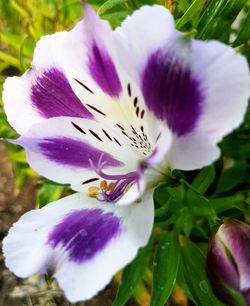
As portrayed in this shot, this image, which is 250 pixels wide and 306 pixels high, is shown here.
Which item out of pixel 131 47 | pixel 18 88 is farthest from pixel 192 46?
pixel 18 88

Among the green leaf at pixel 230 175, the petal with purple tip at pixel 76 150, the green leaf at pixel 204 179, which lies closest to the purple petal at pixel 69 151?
the petal with purple tip at pixel 76 150

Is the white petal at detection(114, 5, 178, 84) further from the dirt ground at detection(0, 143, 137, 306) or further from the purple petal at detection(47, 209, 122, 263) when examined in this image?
the dirt ground at detection(0, 143, 137, 306)

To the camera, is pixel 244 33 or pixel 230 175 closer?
pixel 244 33

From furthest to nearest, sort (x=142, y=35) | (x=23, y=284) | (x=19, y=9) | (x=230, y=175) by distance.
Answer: (x=19, y=9)
(x=23, y=284)
(x=230, y=175)
(x=142, y=35)

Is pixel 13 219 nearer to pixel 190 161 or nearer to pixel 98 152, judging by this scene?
pixel 98 152

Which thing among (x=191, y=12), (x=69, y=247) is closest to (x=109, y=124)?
(x=69, y=247)

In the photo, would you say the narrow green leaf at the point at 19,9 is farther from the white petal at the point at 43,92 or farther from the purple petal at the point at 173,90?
the purple petal at the point at 173,90

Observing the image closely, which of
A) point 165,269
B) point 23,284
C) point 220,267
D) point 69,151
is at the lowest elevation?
point 23,284

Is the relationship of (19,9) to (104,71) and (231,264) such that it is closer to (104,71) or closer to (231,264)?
(104,71)
